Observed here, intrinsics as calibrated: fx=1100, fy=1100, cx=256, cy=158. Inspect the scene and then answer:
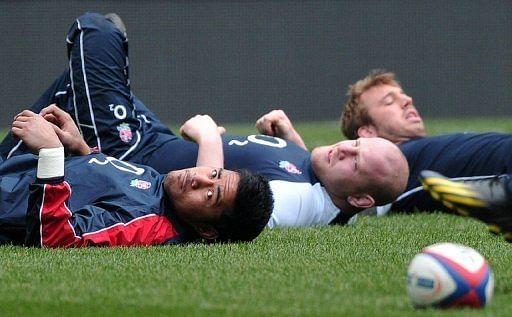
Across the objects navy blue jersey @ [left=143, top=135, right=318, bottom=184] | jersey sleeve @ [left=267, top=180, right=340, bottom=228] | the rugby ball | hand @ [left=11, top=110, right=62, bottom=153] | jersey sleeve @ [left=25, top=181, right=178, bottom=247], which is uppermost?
the rugby ball

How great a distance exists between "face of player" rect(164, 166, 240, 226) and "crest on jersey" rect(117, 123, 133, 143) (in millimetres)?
1502

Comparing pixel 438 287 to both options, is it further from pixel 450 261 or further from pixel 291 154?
pixel 291 154

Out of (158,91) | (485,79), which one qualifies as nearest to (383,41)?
(485,79)

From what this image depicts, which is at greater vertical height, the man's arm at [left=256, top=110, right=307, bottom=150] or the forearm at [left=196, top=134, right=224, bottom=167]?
the forearm at [left=196, top=134, right=224, bottom=167]

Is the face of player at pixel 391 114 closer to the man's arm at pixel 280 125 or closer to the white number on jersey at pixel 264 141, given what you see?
the man's arm at pixel 280 125

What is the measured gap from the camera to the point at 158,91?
20.2 metres

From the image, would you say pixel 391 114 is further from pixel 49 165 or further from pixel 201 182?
pixel 49 165

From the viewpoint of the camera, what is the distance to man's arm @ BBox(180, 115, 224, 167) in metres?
6.16

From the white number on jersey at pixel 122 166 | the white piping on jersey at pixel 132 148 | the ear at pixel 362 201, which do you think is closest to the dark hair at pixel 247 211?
the white number on jersey at pixel 122 166

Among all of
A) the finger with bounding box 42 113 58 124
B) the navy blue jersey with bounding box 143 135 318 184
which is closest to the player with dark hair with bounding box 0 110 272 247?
the finger with bounding box 42 113 58 124

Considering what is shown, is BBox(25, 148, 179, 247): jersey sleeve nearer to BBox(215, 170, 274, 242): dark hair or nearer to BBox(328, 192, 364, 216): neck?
BBox(215, 170, 274, 242): dark hair

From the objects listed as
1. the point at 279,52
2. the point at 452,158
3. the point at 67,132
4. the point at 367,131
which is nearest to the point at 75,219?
the point at 67,132

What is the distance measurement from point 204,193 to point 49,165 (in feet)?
2.62

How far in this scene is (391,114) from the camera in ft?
24.9
